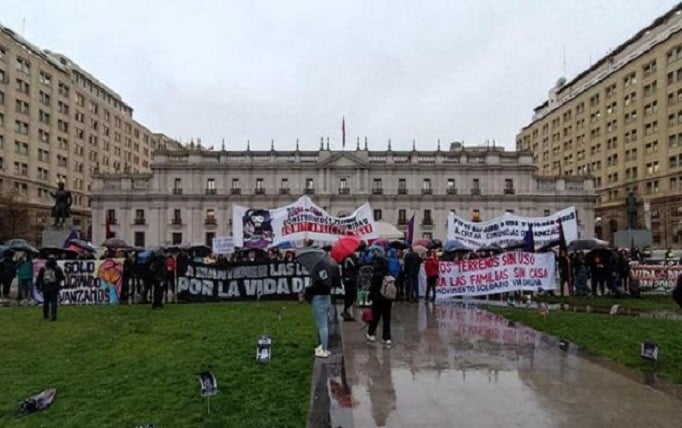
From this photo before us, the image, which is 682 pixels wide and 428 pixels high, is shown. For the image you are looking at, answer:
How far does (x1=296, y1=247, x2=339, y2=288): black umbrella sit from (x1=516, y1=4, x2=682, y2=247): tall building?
55027mm

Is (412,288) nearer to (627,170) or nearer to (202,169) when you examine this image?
(202,169)

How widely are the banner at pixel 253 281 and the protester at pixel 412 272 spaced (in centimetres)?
232

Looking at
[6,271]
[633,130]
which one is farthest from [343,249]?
[633,130]

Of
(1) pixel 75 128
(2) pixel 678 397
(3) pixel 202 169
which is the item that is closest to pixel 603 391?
(2) pixel 678 397

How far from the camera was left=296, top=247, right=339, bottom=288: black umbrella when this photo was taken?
818cm

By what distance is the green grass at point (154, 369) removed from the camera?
19.0 ft

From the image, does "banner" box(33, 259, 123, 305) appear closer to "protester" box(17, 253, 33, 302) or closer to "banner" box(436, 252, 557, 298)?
"protester" box(17, 253, 33, 302)

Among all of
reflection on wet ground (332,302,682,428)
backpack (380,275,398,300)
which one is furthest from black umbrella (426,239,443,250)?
reflection on wet ground (332,302,682,428)

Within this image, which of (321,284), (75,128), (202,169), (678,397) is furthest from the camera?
(75,128)

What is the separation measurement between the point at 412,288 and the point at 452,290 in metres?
1.42

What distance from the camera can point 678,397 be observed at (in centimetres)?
619

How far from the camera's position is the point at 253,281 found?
17875mm

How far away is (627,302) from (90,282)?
17.4 m

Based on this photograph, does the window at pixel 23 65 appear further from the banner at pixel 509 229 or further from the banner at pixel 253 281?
the banner at pixel 509 229
